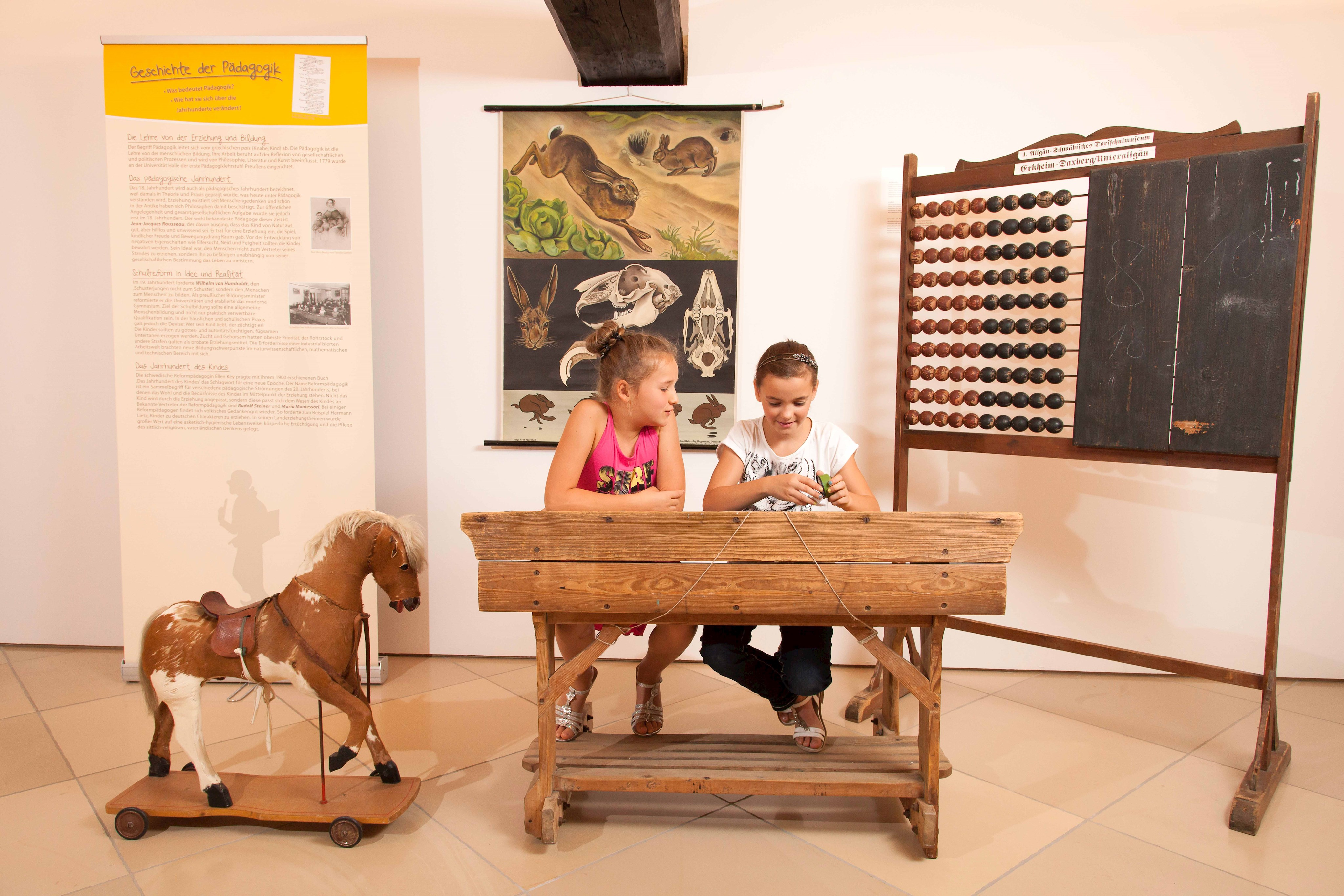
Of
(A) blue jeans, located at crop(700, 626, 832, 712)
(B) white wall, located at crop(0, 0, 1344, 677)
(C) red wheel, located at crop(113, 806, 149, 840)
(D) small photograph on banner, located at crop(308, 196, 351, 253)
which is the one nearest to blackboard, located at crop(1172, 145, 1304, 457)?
(B) white wall, located at crop(0, 0, 1344, 677)

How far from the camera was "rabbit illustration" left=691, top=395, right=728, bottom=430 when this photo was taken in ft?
10.6

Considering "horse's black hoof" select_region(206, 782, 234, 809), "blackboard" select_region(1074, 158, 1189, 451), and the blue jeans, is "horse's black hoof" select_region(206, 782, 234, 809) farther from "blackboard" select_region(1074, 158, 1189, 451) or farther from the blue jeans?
"blackboard" select_region(1074, 158, 1189, 451)

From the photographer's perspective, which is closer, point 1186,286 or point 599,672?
point 1186,286

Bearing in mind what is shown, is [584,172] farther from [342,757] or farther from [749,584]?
[342,757]

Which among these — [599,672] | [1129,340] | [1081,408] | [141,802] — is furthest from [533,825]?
[1129,340]

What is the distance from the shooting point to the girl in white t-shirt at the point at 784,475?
2.17 metres

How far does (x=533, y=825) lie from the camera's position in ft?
6.34

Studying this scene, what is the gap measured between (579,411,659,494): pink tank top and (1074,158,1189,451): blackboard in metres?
1.47

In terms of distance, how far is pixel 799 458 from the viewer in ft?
7.59

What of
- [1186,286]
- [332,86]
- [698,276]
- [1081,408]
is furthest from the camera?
[698,276]

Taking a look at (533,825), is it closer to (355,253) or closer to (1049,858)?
(1049,858)

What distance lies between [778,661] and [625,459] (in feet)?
2.52

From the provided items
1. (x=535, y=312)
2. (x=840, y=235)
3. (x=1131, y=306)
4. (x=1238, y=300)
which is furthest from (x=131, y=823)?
(x=1238, y=300)

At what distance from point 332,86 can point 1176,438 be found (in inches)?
127
